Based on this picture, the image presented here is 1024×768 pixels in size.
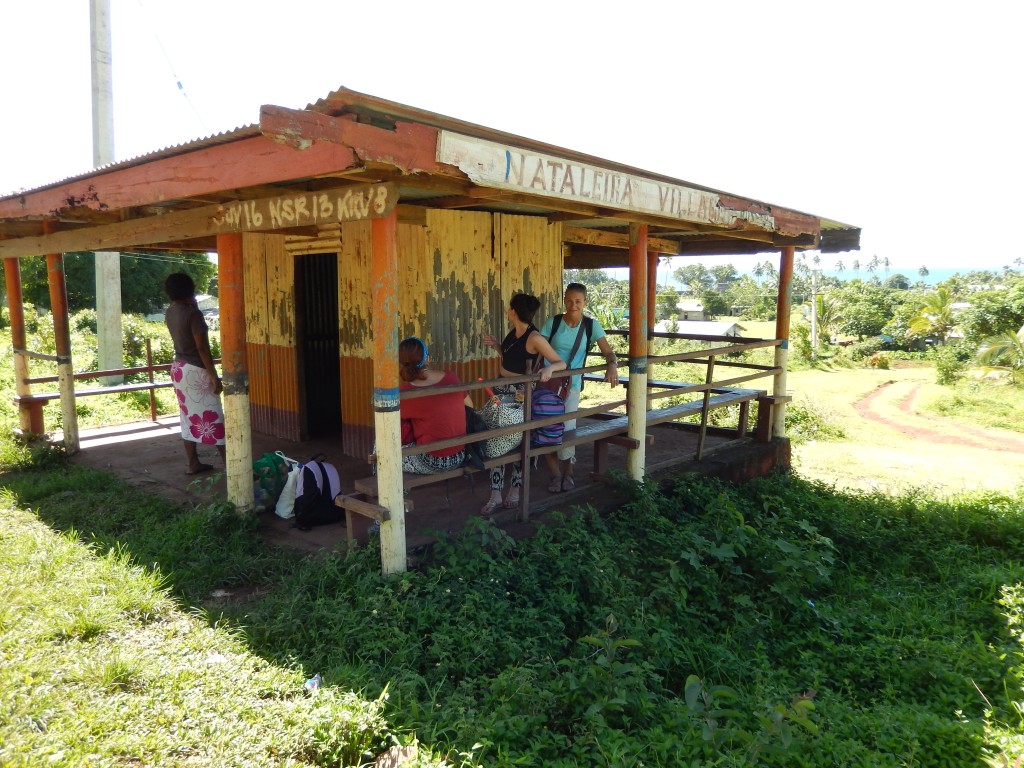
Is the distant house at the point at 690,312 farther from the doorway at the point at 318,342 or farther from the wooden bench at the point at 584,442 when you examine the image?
the doorway at the point at 318,342

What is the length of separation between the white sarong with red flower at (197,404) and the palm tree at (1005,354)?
83.4ft

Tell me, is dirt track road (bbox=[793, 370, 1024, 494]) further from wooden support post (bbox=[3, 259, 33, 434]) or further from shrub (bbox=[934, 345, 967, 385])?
wooden support post (bbox=[3, 259, 33, 434])

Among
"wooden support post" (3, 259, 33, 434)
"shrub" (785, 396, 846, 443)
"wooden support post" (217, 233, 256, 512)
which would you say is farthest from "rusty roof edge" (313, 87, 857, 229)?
"shrub" (785, 396, 846, 443)

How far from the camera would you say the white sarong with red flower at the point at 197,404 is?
579 cm

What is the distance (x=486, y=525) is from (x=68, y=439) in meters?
5.34

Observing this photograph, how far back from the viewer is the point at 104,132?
1270 centimetres

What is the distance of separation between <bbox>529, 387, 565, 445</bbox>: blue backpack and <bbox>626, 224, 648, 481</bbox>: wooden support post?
0.79 m

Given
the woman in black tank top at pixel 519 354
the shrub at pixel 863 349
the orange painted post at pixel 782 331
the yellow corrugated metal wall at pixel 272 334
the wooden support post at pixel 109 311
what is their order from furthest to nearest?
1. the shrub at pixel 863 349
2. the wooden support post at pixel 109 311
3. the orange painted post at pixel 782 331
4. the yellow corrugated metal wall at pixel 272 334
5. the woman in black tank top at pixel 519 354

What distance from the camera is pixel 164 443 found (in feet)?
25.2

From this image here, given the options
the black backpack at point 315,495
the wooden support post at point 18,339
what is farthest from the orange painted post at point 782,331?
the wooden support post at point 18,339

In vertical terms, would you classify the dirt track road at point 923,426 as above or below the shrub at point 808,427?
below

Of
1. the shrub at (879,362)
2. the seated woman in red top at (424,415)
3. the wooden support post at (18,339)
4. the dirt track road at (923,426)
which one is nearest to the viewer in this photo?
the seated woman in red top at (424,415)

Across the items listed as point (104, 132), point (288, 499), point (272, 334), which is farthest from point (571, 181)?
point (104, 132)

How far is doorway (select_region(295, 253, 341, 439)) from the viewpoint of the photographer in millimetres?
7141
